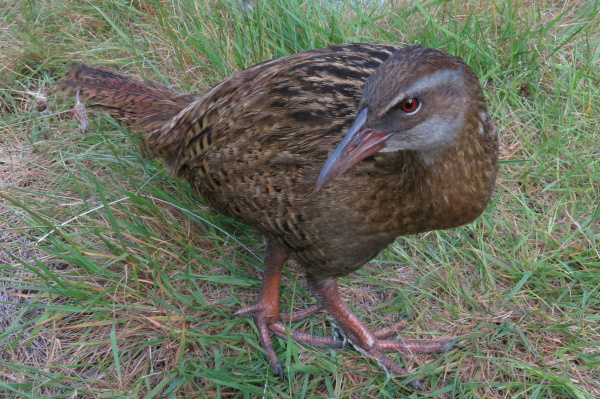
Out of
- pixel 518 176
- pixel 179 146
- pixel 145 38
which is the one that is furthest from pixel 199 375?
pixel 145 38

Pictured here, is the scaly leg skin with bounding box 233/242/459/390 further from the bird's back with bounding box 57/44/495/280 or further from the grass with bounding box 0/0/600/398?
the bird's back with bounding box 57/44/495/280

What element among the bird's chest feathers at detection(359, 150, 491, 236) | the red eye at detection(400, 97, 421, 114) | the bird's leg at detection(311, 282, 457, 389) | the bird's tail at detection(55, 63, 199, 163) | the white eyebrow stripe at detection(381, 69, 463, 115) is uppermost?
the white eyebrow stripe at detection(381, 69, 463, 115)

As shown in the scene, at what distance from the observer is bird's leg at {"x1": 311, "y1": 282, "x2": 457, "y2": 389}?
2.42 metres

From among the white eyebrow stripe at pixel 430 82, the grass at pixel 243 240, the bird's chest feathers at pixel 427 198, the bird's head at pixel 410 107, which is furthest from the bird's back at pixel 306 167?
the grass at pixel 243 240

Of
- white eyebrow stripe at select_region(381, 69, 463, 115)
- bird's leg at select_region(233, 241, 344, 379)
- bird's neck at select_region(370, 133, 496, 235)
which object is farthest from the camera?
bird's leg at select_region(233, 241, 344, 379)

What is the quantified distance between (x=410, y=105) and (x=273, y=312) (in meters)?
1.24

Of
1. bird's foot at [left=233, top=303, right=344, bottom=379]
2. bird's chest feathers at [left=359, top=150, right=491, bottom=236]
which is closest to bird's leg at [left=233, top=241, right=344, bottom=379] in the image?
bird's foot at [left=233, top=303, right=344, bottom=379]

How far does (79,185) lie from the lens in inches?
111

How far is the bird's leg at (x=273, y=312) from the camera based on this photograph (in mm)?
2490

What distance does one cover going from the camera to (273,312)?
256 centimetres

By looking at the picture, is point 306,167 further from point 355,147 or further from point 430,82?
point 430,82

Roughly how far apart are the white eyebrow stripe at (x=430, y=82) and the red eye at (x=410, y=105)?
Result: 0.07 ft

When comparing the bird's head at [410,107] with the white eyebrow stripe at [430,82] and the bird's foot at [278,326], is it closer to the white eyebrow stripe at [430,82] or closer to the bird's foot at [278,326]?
the white eyebrow stripe at [430,82]

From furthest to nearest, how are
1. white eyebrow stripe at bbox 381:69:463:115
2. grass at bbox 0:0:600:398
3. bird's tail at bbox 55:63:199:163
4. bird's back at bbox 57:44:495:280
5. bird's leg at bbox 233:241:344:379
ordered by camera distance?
bird's tail at bbox 55:63:199:163, bird's leg at bbox 233:241:344:379, grass at bbox 0:0:600:398, bird's back at bbox 57:44:495:280, white eyebrow stripe at bbox 381:69:463:115
